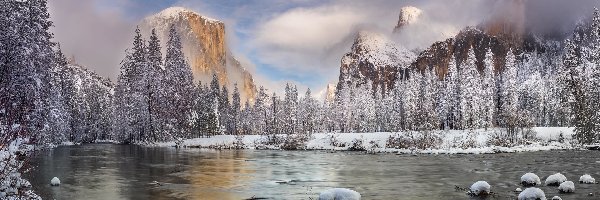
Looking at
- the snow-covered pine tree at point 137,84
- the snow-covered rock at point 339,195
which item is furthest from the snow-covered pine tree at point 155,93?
the snow-covered rock at point 339,195

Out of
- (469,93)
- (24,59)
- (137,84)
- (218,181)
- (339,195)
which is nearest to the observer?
(339,195)

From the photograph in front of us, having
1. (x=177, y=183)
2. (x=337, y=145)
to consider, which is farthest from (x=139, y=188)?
(x=337, y=145)

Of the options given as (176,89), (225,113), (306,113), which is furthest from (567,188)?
(306,113)

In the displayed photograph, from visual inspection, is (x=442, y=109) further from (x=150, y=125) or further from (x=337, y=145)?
(x=150, y=125)

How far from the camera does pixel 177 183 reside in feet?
86.9

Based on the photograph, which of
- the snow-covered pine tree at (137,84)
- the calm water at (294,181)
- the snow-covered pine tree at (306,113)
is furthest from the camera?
the snow-covered pine tree at (306,113)

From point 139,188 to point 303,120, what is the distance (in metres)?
124

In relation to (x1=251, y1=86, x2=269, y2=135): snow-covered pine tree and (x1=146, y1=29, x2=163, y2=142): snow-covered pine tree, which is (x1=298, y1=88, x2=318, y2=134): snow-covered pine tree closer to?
(x1=251, y1=86, x2=269, y2=135): snow-covered pine tree

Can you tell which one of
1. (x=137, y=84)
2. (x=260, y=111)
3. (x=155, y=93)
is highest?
(x=137, y=84)

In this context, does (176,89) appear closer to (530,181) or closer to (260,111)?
(530,181)

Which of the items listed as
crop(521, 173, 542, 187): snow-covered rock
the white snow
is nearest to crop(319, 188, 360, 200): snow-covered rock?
the white snow

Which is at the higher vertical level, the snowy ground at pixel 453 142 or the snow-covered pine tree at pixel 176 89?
the snow-covered pine tree at pixel 176 89

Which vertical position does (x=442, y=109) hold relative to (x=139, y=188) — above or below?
above

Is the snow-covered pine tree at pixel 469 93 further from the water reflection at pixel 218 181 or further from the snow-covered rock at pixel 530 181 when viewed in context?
the snow-covered rock at pixel 530 181
